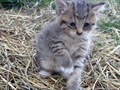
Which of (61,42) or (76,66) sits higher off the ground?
(61,42)

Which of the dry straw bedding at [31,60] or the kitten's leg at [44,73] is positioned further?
the kitten's leg at [44,73]

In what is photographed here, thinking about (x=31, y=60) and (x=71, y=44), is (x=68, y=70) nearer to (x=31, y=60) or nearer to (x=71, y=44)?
(x=71, y=44)

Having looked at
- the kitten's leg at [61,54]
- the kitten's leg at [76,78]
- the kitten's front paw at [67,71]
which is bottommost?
the kitten's leg at [76,78]

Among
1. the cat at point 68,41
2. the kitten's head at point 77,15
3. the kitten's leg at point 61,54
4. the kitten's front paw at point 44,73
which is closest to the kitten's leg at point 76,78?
the cat at point 68,41

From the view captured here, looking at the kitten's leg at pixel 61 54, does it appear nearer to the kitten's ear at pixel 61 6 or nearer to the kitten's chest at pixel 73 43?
the kitten's chest at pixel 73 43

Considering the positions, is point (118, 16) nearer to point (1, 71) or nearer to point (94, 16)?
point (94, 16)

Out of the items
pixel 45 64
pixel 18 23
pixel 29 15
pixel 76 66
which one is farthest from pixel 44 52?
pixel 29 15

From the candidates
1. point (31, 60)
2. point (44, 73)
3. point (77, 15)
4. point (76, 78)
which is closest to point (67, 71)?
point (76, 78)

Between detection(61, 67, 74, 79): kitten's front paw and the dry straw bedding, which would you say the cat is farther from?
the dry straw bedding

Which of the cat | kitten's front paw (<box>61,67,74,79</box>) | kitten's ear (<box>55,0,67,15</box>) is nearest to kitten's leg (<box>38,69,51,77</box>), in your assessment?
the cat
